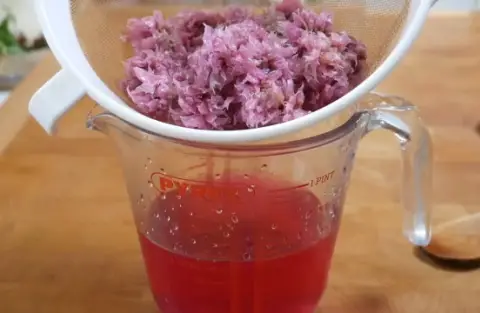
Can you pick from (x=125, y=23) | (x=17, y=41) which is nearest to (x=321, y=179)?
(x=125, y=23)

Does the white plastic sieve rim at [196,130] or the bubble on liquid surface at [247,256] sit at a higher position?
the white plastic sieve rim at [196,130]

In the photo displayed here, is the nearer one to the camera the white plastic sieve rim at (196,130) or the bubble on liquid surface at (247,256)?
the white plastic sieve rim at (196,130)

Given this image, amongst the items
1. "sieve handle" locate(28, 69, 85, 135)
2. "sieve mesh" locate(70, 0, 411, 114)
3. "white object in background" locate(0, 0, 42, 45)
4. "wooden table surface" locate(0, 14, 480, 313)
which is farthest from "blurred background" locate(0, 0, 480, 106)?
"sieve handle" locate(28, 69, 85, 135)

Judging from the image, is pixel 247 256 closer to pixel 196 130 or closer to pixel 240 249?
pixel 240 249

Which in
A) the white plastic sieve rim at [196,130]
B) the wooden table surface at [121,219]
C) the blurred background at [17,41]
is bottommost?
the blurred background at [17,41]

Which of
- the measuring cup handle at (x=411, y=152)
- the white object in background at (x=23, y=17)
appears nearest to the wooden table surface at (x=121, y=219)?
the measuring cup handle at (x=411, y=152)

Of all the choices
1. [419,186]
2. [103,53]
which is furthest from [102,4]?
[419,186]

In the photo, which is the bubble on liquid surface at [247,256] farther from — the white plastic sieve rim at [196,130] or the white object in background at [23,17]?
the white object in background at [23,17]
